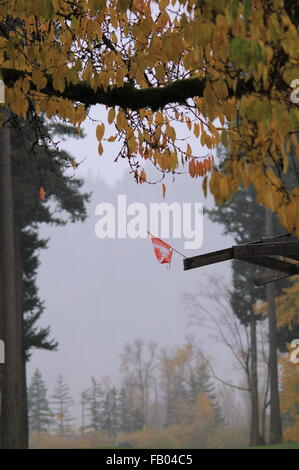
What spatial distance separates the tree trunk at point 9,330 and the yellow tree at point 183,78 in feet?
27.1

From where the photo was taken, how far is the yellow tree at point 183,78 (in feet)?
12.8

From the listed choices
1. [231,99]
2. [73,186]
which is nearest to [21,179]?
[73,186]

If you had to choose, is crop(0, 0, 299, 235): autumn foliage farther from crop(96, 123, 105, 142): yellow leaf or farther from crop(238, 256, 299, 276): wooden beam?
crop(238, 256, 299, 276): wooden beam

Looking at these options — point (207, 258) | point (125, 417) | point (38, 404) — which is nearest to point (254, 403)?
point (207, 258)

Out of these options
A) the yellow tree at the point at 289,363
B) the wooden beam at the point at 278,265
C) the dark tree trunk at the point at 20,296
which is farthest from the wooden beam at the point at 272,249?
the yellow tree at the point at 289,363

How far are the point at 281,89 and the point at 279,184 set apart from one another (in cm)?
61

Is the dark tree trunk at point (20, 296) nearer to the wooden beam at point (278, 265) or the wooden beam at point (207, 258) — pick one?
the wooden beam at point (278, 265)

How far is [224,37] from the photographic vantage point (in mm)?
4004

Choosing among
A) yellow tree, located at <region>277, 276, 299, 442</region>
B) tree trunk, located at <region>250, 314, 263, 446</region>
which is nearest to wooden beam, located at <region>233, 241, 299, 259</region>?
yellow tree, located at <region>277, 276, 299, 442</region>

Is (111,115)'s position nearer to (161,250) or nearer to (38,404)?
(161,250)

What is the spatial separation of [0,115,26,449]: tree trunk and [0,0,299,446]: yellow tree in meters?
8.25

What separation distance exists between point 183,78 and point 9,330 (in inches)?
415

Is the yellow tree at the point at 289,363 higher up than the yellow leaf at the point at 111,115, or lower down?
lower down

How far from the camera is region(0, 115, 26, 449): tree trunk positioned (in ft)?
48.1
